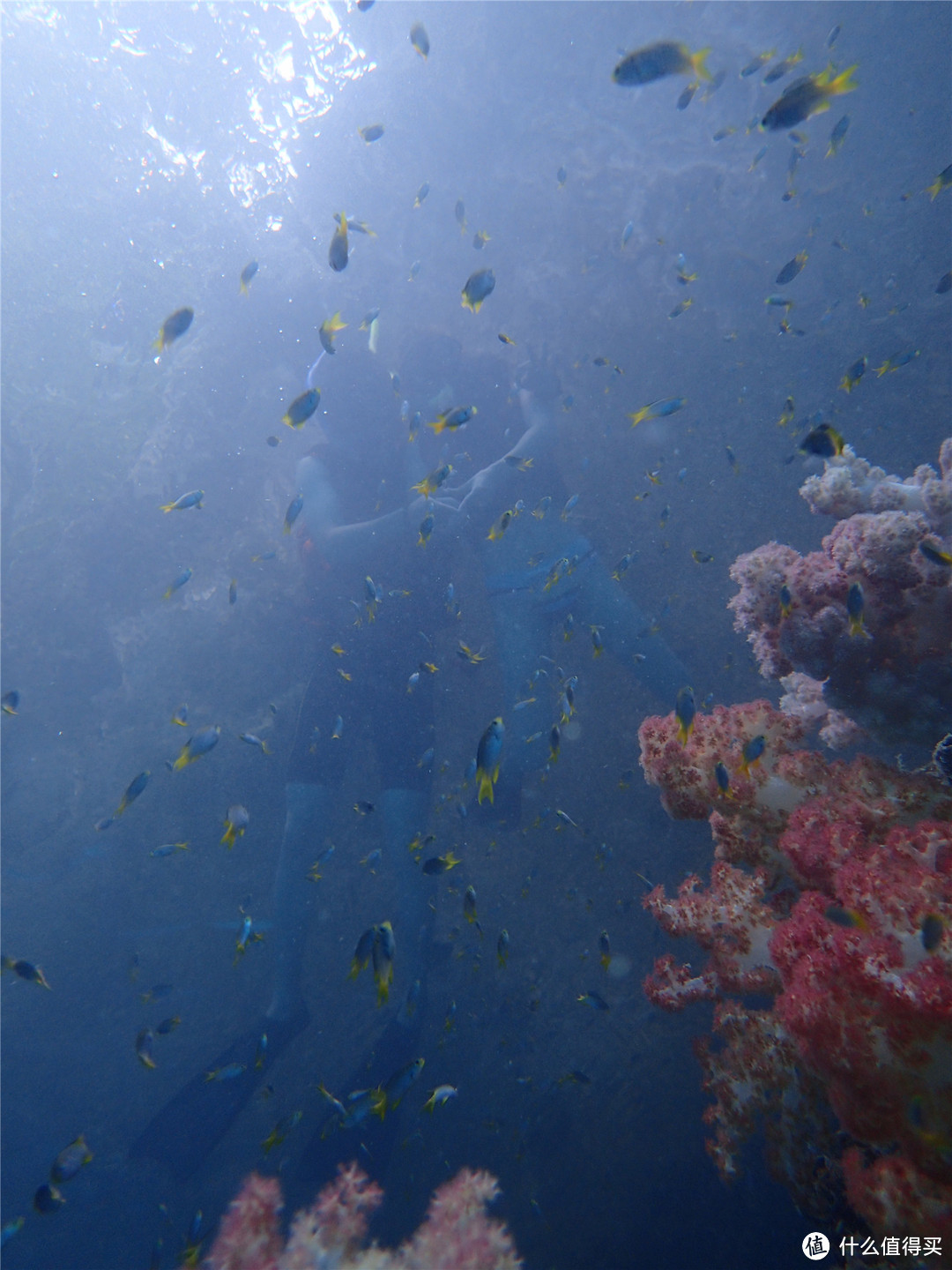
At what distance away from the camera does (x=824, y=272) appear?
8.30 meters

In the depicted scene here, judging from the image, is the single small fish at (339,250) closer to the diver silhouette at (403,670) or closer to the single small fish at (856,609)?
the diver silhouette at (403,670)

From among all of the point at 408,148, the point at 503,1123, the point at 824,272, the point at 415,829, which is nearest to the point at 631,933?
the point at 503,1123

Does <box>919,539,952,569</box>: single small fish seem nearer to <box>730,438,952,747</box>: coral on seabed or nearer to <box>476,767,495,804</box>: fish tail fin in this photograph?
<box>730,438,952,747</box>: coral on seabed

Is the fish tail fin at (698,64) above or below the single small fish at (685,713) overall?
above

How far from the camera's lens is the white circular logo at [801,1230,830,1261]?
2717 millimetres

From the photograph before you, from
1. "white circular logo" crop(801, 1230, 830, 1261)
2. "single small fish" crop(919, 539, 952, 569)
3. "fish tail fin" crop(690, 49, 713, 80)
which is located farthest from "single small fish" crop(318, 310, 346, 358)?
"white circular logo" crop(801, 1230, 830, 1261)

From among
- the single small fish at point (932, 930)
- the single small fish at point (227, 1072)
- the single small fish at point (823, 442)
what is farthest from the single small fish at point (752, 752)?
the single small fish at point (227, 1072)

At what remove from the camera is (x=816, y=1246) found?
2758 millimetres

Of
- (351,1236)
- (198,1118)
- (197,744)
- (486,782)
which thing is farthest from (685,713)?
(198,1118)

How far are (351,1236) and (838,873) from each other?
333 cm

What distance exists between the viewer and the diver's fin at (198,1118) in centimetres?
595

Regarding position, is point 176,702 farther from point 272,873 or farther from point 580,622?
point 580,622

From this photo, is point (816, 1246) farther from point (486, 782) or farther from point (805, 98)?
point (805, 98)

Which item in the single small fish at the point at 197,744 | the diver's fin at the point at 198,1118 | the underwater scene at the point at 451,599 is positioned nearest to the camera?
the underwater scene at the point at 451,599
